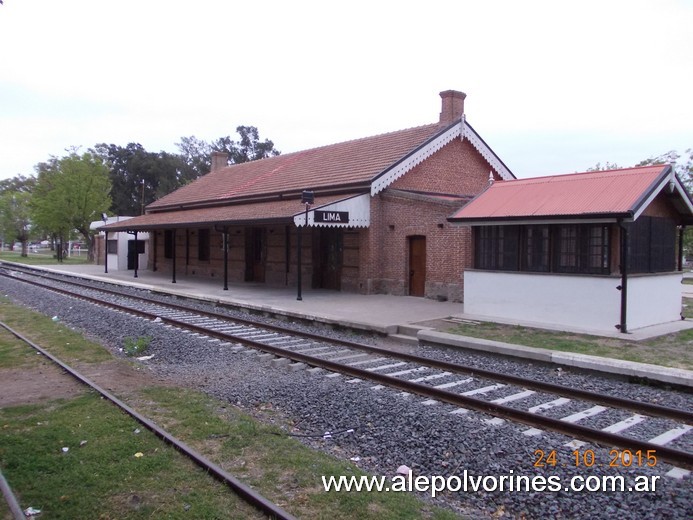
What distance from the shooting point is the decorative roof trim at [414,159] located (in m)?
18.4

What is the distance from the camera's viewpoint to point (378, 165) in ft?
63.9

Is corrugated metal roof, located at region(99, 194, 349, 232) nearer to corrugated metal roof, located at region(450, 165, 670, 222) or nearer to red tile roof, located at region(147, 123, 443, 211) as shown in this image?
red tile roof, located at region(147, 123, 443, 211)

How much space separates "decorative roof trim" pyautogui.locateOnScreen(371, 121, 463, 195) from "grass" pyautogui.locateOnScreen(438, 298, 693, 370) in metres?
7.76

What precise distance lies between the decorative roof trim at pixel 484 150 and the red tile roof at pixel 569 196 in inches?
292

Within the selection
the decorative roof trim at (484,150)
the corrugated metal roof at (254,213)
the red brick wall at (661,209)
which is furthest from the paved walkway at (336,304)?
the decorative roof trim at (484,150)

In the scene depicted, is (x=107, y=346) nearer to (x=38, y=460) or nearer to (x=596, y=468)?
(x=38, y=460)

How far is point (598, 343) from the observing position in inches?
388

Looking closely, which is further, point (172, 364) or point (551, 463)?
point (172, 364)

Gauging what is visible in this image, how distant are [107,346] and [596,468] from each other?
9023mm

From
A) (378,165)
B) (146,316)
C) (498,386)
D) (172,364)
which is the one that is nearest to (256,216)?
(378,165)

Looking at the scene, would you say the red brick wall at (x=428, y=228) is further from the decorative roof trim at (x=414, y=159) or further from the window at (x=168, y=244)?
the window at (x=168, y=244)

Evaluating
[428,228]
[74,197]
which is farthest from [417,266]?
[74,197]

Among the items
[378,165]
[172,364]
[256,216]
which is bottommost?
[172,364]

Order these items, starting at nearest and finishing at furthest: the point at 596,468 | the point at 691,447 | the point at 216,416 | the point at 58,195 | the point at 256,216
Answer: the point at 596,468
the point at 691,447
the point at 216,416
the point at 256,216
the point at 58,195
